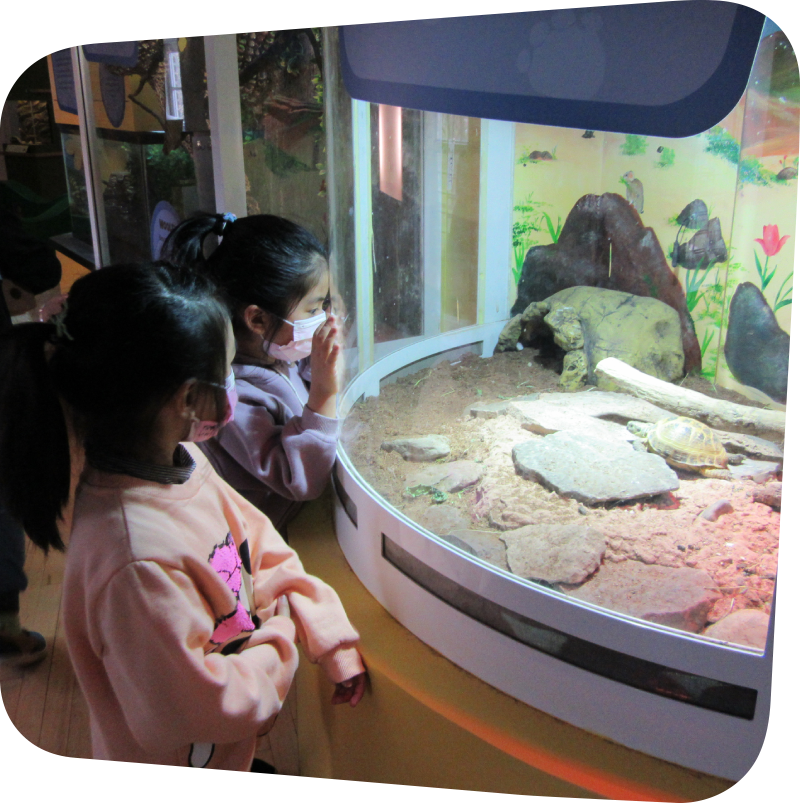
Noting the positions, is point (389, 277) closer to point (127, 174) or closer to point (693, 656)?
point (127, 174)

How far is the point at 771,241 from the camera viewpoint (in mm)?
938

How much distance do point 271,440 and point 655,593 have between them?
58cm

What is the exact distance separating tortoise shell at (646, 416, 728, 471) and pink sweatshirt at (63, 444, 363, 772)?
1.83 feet

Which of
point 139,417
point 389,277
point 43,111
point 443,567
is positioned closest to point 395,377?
point 389,277

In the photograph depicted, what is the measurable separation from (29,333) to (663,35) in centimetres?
83

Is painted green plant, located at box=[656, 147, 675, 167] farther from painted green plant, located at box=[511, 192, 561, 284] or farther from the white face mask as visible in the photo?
the white face mask

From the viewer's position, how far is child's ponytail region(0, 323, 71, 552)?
0.90 metres

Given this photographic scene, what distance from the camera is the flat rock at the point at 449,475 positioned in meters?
1.15

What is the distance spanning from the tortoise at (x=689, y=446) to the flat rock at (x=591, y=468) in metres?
0.02

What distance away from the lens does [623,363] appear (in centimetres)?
111

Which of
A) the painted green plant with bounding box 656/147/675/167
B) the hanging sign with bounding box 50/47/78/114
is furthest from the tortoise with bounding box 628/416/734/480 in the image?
the hanging sign with bounding box 50/47/78/114

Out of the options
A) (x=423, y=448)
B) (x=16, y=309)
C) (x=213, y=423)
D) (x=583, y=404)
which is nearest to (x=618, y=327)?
(x=583, y=404)

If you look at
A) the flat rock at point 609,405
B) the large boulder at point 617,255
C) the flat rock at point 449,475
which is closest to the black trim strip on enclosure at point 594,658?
the flat rock at point 449,475

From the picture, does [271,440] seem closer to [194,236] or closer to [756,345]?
[194,236]
